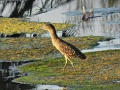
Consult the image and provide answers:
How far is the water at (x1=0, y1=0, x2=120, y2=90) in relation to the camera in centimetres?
1802

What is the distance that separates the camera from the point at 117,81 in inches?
600

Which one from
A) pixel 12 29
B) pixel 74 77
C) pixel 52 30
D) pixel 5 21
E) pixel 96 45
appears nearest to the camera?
pixel 74 77

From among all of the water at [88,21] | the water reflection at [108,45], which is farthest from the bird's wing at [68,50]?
the water reflection at [108,45]

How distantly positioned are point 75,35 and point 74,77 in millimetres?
13014

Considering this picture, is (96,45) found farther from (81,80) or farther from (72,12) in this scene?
(72,12)

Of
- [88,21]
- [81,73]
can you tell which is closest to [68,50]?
[81,73]

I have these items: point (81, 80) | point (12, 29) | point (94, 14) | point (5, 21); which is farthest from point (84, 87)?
point (94, 14)

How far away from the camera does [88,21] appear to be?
36188 millimetres

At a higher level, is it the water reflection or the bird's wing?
the bird's wing

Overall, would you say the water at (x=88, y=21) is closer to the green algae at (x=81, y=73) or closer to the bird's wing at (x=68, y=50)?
the green algae at (x=81, y=73)

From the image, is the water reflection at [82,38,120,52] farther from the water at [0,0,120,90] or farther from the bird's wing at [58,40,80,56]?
the bird's wing at [58,40,80,56]

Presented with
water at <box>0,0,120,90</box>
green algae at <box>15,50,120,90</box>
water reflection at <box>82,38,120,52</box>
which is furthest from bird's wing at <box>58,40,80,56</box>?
water reflection at <box>82,38,120,52</box>

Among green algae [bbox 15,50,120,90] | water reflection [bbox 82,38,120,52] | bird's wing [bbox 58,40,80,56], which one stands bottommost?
green algae [bbox 15,50,120,90]

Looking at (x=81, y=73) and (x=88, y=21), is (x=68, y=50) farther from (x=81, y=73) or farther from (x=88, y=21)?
(x=88, y=21)
